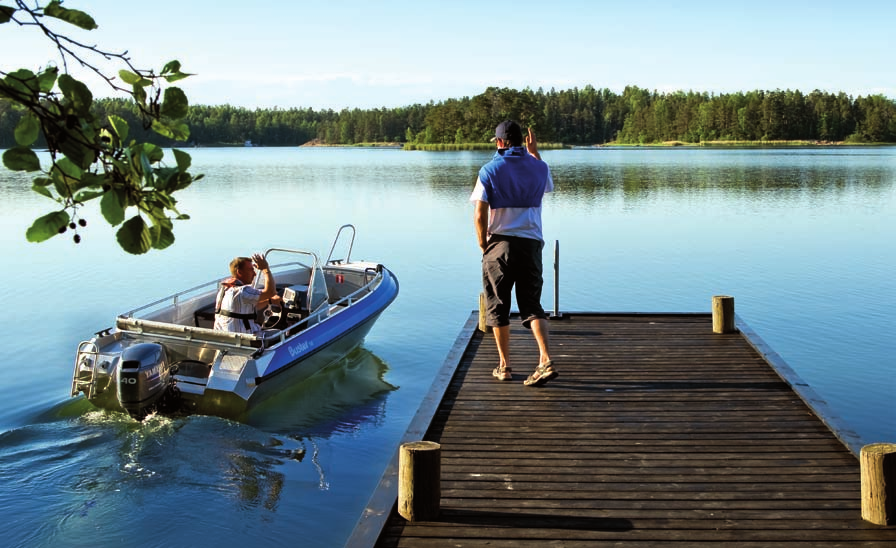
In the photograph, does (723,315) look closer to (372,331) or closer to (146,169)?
(372,331)

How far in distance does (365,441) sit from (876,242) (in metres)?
15.8

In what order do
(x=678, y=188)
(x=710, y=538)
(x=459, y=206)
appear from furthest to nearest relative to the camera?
(x=678, y=188) → (x=459, y=206) → (x=710, y=538)

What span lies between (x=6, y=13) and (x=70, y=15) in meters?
0.10

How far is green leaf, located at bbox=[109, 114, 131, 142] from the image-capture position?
63.4 inches

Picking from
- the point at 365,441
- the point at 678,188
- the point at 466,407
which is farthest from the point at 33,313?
the point at 678,188

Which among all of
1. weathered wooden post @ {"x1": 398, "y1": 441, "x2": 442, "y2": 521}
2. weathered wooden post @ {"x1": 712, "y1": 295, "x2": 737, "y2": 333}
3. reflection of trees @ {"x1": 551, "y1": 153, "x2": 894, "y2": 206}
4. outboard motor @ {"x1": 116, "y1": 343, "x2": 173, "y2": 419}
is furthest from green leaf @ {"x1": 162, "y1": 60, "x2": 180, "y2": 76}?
reflection of trees @ {"x1": 551, "y1": 153, "x2": 894, "y2": 206}

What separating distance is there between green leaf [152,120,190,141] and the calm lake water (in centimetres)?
447

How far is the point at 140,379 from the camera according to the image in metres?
6.73

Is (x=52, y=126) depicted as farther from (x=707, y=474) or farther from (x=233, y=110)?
(x=233, y=110)

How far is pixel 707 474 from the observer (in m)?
4.55

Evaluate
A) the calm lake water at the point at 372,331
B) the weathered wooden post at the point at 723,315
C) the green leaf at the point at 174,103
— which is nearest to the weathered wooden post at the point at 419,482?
the calm lake water at the point at 372,331

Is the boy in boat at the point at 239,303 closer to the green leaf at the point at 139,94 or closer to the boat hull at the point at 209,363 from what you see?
the boat hull at the point at 209,363

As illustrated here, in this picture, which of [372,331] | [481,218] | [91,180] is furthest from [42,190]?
[372,331]

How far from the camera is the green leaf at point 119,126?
161 centimetres
